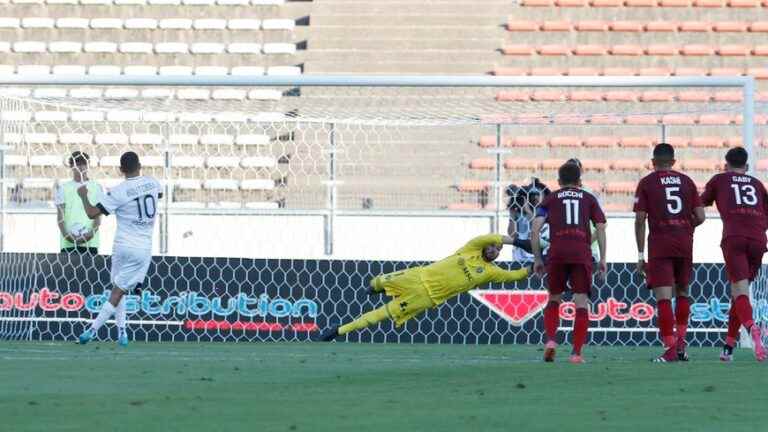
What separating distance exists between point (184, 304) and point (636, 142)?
6.79 m

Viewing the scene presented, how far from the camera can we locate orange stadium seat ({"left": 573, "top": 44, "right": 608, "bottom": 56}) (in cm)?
2208

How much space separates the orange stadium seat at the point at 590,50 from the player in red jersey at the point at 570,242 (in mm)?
12379

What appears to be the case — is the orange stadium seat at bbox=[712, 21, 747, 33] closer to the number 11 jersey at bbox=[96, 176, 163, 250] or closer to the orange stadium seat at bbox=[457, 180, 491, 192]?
the orange stadium seat at bbox=[457, 180, 491, 192]

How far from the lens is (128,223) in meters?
11.8

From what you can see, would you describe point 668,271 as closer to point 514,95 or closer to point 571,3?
point 514,95

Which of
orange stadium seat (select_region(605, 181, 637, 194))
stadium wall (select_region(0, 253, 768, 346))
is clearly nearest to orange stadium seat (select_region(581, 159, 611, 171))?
orange stadium seat (select_region(605, 181, 637, 194))

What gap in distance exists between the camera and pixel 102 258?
13164 mm

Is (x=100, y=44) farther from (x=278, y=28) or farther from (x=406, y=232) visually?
(x=406, y=232)

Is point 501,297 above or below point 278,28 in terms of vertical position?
below

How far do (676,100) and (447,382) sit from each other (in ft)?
46.1

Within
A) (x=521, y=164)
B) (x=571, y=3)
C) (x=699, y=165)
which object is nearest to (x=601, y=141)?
(x=521, y=164)

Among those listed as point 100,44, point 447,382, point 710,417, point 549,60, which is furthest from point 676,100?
point 710,417

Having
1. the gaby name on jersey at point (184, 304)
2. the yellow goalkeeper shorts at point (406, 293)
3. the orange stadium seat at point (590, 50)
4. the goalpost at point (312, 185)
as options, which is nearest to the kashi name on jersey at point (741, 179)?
the yellow goalkeeper shorts at point (406, 293)

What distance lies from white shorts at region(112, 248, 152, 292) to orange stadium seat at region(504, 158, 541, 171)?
649 centimetres
